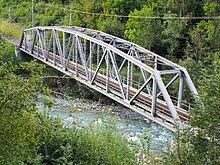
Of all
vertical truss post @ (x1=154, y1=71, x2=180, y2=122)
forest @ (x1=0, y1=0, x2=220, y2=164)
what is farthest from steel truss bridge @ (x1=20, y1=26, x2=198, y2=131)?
forest @ (x1=0, y1=0, x2=220, y2=164)

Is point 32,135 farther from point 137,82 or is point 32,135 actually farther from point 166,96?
point 137,82

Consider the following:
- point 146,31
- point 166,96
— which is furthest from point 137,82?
point 146,31

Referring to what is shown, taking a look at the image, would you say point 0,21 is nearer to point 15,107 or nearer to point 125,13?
point 125,13

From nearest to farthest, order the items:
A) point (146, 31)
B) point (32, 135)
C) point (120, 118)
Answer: point (32, 135) → point (120, 118) → point (146, 31)

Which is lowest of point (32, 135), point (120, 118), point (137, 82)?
point (120, 118)

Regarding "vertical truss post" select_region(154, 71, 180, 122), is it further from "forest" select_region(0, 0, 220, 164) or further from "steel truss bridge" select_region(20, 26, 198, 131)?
"forest" select_region(0, 0, 220, 164)

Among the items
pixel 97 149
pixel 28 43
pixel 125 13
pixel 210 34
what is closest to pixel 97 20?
pixel 125 13

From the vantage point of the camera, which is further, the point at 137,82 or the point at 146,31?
the point at 146,31

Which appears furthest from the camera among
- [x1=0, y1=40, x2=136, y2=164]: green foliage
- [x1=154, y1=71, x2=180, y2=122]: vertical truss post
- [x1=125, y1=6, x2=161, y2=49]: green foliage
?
[x1=125, y1=6, x2=161, y2=49]: green foliage

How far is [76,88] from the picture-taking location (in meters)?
28.9

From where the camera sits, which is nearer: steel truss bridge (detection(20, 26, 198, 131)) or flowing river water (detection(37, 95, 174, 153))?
steel truss bridge (detection(20, 26, 198, 131))

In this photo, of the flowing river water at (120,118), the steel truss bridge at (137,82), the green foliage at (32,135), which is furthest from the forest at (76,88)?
the flowing river water at (120,118)

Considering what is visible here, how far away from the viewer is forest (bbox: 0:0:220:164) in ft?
18.1

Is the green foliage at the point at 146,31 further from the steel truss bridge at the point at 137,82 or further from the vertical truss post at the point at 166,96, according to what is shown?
the vertical truss post at the point at 166,96
